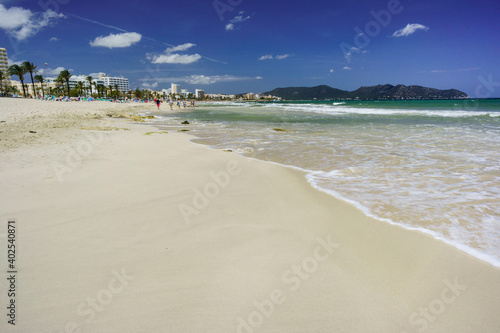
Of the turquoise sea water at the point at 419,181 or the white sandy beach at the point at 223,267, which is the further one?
the turquoise sea water at the point at 419,181

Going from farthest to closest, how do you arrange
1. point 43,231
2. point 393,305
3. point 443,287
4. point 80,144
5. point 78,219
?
point 80,144
point 78,219
point 43,231
point 443,287
point 393,305

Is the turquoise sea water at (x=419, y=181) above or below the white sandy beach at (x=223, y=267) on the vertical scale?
above

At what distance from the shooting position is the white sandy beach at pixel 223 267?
Answer: 209cm

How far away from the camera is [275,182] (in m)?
5.65

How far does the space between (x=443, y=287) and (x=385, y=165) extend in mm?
5078

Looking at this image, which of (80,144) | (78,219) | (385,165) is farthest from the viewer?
(80,144)

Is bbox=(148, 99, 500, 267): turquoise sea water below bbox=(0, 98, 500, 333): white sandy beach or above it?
above

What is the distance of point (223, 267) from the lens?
2.70m

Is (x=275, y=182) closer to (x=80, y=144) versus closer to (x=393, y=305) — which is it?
(x=393, y=305)

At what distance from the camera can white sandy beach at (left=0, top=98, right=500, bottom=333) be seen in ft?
6.85

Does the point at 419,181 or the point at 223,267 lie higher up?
the point at 419,181

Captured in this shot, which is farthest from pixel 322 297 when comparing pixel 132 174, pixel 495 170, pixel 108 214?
pixel 495 170

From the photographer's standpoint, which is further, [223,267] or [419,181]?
[419,181]

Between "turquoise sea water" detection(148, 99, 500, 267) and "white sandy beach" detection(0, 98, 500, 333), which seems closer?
"white sandy beach" detection(0, 98, 500, 333)
